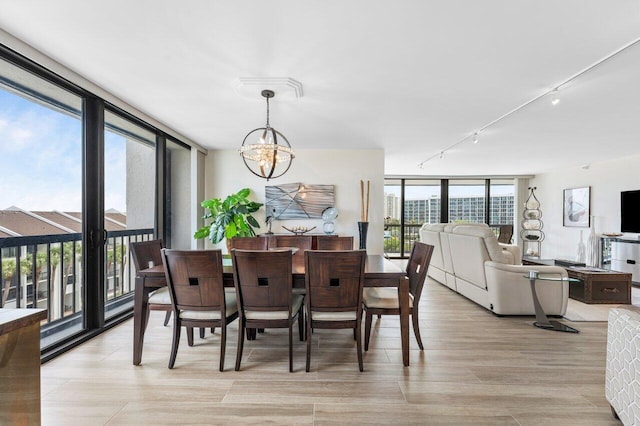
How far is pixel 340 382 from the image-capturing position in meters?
2.16

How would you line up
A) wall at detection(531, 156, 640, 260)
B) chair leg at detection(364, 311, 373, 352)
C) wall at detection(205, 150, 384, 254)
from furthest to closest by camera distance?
wall at detection(531, 156, 640, 260), wall at detection(205, 150, 384, 254), chair leg at detection(364, 311, 373, 352)

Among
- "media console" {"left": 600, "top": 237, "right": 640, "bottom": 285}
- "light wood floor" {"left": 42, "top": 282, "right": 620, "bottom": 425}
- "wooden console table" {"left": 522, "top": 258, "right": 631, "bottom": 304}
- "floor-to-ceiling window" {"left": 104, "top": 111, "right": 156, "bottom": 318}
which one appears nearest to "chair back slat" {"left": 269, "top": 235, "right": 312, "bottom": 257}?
"light wood floor" {"left": 42, "top": 282, "right": 620, "bottom": 425}

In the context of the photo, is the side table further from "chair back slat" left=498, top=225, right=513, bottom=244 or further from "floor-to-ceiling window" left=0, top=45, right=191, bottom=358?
"chair back slat" left=498, top=225, right=513, bottom=244

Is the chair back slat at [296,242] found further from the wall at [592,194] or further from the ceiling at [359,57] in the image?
the wall at [592,194]

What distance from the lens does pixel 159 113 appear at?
3.79 m

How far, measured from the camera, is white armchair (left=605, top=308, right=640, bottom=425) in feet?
4.99

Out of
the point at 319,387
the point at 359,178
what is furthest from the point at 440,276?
the point at 319,387

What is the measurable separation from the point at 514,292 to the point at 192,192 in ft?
Result: 16.0

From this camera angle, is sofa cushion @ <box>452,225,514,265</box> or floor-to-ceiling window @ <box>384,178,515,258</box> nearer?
sofa cushion @ <box>452,225,514,265</box>

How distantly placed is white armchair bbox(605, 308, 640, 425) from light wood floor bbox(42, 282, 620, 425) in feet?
0.74

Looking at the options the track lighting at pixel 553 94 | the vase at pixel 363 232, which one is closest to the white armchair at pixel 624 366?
the track lighting at pixel 553 94

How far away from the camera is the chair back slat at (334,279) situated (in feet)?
7.12

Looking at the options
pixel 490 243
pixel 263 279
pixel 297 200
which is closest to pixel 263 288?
pixel 263 279

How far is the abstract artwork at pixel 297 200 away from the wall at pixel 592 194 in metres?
5.57
